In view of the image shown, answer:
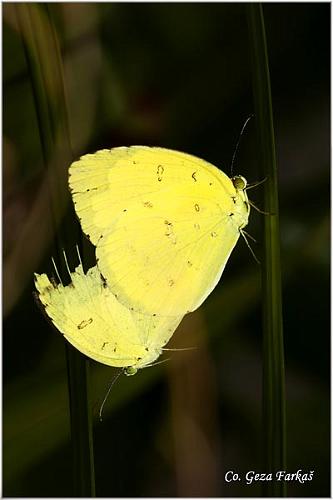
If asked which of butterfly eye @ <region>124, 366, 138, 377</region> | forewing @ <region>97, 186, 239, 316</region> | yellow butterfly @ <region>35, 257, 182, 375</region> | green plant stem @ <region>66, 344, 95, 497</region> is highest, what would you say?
forewing @ <region>97, 186, 239, 316</region>

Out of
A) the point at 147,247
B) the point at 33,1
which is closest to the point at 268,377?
the point at 147,247

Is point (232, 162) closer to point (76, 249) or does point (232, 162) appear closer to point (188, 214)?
point (188, 214)

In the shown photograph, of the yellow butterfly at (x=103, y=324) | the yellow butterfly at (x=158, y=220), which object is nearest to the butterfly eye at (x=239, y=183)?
the yellow butterfly at (x=158, y=220)

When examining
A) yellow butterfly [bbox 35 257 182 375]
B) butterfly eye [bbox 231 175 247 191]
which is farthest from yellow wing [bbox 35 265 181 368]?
butterfly eye [bbox 231 175 247 191]

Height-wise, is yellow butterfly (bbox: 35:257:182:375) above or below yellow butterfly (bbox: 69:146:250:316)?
below

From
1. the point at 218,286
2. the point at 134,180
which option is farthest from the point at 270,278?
the point at 134,180

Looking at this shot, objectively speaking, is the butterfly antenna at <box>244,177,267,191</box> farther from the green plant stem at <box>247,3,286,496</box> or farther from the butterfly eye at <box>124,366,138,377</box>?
the butterfly eye at <box>124,366,138,377</box>

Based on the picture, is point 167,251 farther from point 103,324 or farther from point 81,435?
point 81,435

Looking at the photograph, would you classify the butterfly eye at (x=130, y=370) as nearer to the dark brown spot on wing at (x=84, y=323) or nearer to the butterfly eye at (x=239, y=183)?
the dark brown spot on wing at (x=84, y=323)
